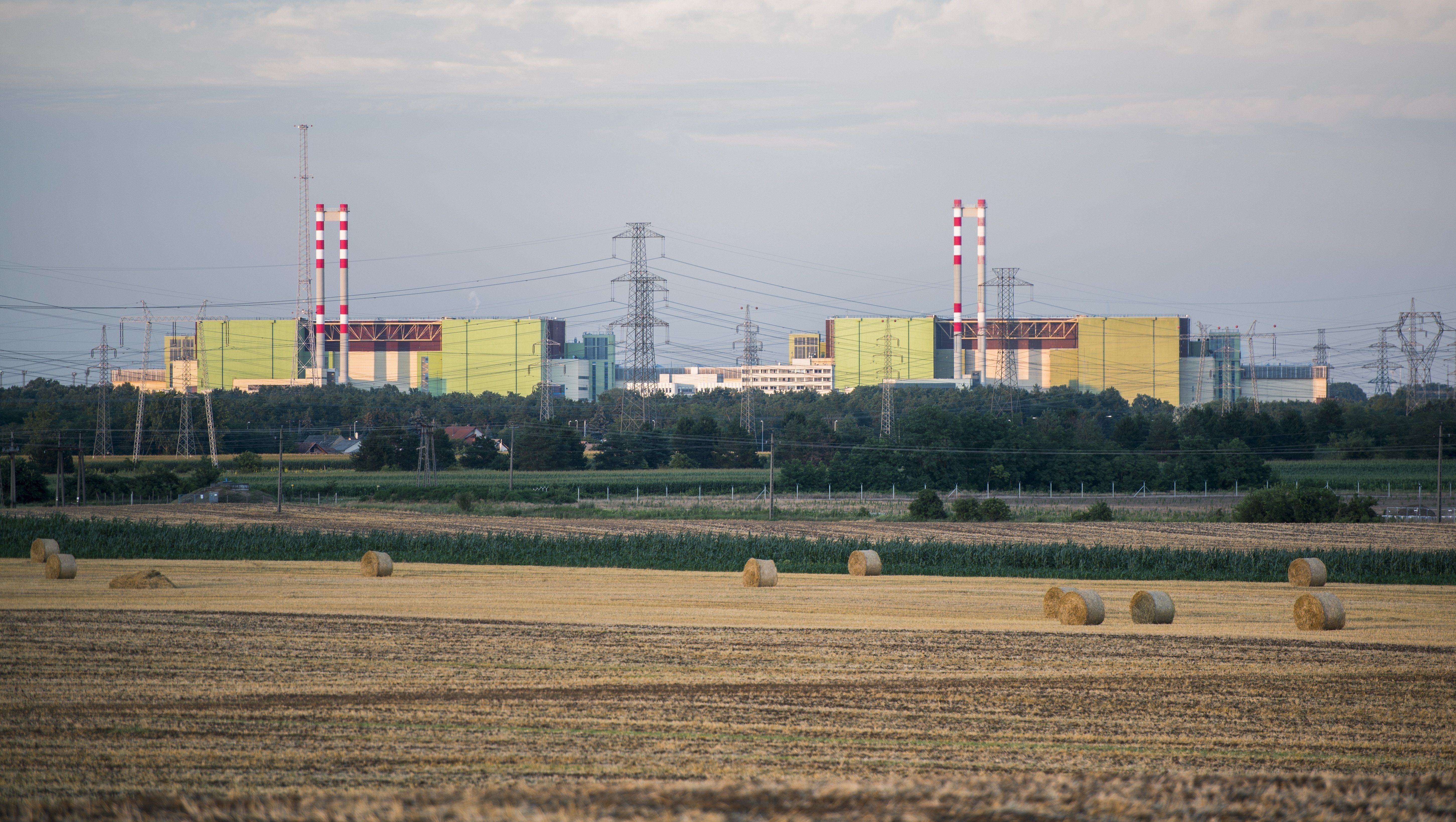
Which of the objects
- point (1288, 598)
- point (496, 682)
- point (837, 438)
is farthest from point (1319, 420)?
point (496, 682)

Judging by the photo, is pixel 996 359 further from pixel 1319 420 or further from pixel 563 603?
pixel 563 603

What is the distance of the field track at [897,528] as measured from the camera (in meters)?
37.8

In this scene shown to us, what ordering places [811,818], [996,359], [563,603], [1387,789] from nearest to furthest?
→ [811,818] → [1387,789] → [563,603] → [996,359]

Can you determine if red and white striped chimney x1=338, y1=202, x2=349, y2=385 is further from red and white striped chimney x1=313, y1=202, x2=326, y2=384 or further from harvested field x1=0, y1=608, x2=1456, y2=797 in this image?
harvested field x1=0, y1=608, x2=1456, y2=797

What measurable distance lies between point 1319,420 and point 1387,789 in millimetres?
90205

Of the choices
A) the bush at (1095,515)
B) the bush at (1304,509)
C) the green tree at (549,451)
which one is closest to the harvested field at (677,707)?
the bush at (1095,515)

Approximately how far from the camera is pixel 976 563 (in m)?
34.3

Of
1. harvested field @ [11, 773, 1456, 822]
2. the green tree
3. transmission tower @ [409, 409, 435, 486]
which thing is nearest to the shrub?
transmission tower @ [409, 409, 435, 486]

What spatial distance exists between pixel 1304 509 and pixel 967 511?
13.5m

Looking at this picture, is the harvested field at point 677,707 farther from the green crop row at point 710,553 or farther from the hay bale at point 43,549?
the green crop row at point 710,553

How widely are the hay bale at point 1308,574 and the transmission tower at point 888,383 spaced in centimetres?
4624

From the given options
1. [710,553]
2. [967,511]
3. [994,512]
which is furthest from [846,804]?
[994,512]

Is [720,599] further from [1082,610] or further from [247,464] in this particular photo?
[247,464]

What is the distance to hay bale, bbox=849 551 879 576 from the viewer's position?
1201 inches
